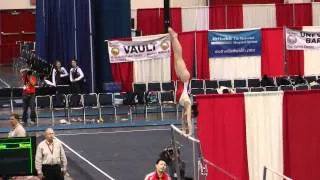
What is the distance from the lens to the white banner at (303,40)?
28094mm

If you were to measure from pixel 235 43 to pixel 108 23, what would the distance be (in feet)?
17.3

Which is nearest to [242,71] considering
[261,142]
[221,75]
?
[221,75]

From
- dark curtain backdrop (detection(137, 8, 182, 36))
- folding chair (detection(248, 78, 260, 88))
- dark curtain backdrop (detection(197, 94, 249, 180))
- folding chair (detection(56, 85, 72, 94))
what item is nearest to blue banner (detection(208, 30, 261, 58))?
folding chair (detection(248, 78, 260, 88))

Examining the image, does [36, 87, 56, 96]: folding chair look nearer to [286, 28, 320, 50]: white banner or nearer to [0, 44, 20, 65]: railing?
[286, 28, 320, 50]: white banner

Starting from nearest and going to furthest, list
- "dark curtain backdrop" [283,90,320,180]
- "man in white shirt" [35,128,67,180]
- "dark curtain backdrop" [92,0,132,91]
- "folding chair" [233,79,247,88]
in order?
"dark curtain backdrop" [283,90,320,180]
"man in white shirt" [35,128,67,180]
"folding chair" [233,79,247,88]
"dark curtain backdrop" [92,0,132,91]

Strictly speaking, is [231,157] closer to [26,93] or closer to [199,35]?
[26,93]

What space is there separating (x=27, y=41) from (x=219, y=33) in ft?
70.9

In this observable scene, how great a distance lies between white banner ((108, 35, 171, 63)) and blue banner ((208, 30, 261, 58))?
10.0 ft

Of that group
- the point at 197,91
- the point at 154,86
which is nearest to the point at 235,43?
the point at 197,91

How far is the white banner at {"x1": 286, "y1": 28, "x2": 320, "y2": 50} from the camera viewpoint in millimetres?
28094

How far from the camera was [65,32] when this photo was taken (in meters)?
30.0

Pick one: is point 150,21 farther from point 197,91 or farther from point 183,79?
point 183,79

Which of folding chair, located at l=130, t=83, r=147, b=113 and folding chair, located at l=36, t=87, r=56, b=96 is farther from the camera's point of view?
folding chair, located at l=36, t=87, r=56, b=96

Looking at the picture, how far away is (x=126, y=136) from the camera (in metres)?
22.3
